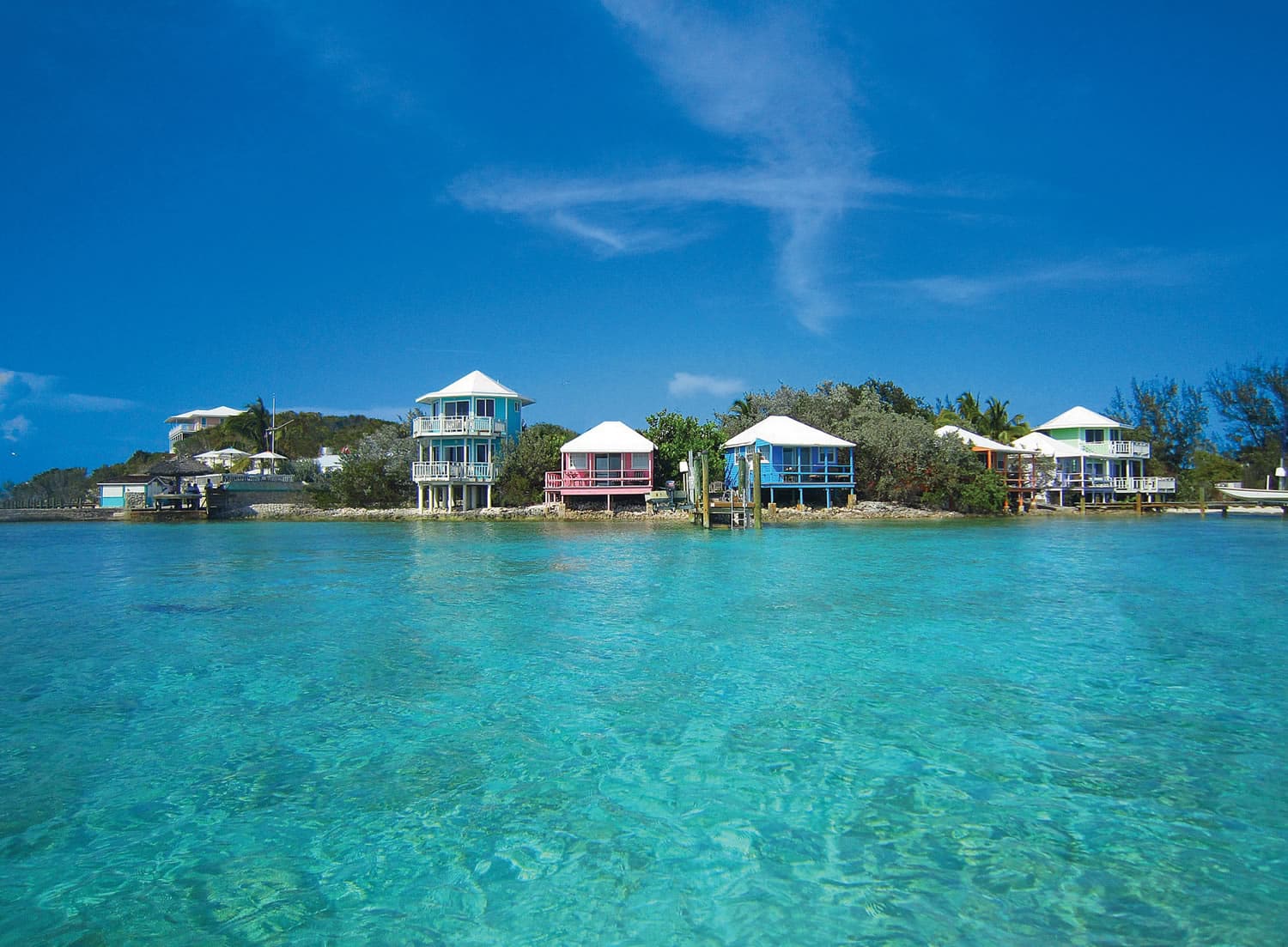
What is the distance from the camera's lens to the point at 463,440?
41719 millimetres

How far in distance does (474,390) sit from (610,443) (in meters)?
8.48

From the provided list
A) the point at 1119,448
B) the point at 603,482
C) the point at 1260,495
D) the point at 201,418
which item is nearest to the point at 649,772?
the point at 603,482

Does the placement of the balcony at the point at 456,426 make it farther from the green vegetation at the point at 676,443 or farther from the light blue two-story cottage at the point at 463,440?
the green vegetation at the point at 676,443

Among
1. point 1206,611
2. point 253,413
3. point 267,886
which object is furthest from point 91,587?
point 253,413

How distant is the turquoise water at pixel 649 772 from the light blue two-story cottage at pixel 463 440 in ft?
86.5

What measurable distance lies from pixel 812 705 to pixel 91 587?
17.1 m

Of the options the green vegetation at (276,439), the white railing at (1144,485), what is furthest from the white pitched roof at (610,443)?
the white railing at (1144,485)

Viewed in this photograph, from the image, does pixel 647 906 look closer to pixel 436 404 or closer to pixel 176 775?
pixel 176 775

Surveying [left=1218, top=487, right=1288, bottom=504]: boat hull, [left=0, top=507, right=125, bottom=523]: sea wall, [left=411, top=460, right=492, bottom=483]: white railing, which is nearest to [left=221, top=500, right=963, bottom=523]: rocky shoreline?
[left=411, top=460, right=492, bottom=483]: white railing

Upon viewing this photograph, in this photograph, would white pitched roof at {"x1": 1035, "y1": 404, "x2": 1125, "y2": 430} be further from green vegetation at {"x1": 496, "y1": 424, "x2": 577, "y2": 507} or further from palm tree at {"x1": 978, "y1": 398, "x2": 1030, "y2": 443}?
green vegetation at {"x1": 496, "y1": 424, "x2": 577, "y2": 507}

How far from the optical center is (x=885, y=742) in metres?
7.02

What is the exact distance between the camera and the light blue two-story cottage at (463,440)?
134ft

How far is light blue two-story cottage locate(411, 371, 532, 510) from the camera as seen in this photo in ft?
134

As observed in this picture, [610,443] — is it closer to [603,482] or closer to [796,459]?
[603,482]
